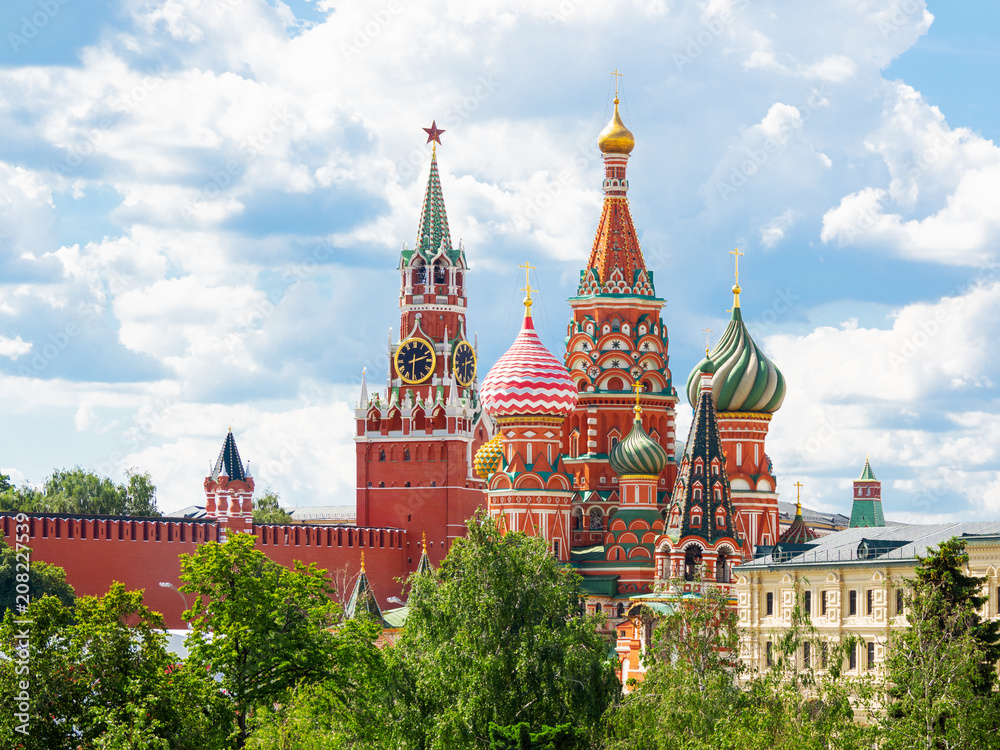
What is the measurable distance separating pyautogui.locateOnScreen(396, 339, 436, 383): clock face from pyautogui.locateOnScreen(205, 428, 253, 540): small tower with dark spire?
38.1 ft

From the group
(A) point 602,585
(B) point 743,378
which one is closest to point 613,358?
(B) point 743,378

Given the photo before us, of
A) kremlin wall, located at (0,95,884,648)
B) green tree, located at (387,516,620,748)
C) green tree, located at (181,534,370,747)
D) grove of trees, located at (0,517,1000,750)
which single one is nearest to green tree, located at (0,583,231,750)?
grove of trees, located at (0,517,1000,750)

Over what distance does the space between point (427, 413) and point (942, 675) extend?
192 ft

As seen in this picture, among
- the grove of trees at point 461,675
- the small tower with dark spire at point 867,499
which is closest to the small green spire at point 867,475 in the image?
the small tower with dark spire at point 867,499

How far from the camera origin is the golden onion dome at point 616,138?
75.1m

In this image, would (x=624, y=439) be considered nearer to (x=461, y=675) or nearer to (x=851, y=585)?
(x=851, y=585)

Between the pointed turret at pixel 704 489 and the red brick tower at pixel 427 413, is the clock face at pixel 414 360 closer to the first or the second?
the red brick tower at pixel 427 413

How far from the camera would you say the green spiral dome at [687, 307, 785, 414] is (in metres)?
67.9

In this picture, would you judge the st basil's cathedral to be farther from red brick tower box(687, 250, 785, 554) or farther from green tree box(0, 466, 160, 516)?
green tree box(0, 466, 160, 516)

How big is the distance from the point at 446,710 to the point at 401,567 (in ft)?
170

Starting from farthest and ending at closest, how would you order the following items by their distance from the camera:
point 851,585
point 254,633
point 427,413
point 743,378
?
point 427,413, point 743,378, point 851,585, point 254,633

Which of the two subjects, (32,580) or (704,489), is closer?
(704,489)

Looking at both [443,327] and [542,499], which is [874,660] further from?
[443,327]

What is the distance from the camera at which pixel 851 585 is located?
48.6 meters
